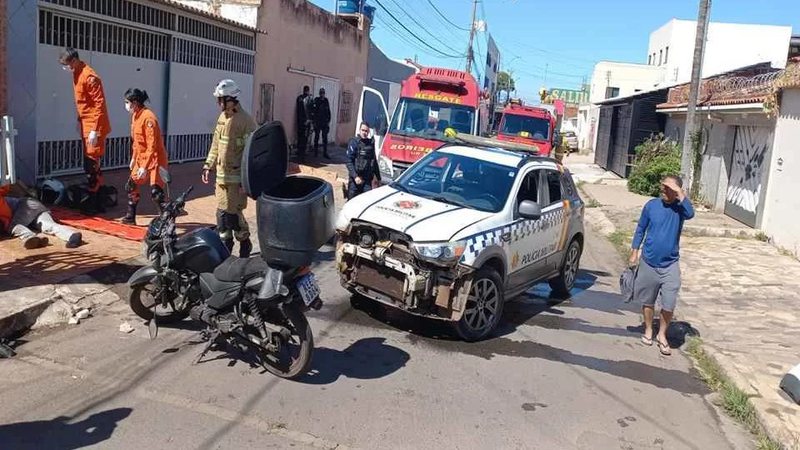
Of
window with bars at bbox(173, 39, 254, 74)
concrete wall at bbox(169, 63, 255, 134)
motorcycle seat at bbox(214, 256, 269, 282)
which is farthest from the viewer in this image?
window with bars at bbox(173, 39, 254, 74)

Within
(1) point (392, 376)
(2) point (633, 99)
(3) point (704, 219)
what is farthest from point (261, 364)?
(2) point (633, 99)

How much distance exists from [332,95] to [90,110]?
16.3 meters

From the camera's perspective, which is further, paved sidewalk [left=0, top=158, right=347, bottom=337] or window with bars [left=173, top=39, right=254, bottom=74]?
window with bars [left=173, top=39, right=254, bottom=74]

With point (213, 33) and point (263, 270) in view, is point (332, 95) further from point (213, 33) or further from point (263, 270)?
point (263, 270)

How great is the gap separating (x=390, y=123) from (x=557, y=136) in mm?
9744

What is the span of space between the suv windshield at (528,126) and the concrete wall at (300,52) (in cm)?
626

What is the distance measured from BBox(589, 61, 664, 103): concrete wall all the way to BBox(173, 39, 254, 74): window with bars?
1750 inches

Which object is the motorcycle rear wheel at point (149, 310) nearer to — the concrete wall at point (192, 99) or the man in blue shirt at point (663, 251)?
the man in blue shirt at point (663, 251)

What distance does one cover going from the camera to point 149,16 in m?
12.4

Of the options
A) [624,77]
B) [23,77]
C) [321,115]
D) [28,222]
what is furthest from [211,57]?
[624,77]

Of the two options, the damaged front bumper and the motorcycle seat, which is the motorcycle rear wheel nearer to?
the motorcycle seat

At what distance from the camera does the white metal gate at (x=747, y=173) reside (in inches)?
592

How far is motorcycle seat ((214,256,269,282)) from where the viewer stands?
508cm

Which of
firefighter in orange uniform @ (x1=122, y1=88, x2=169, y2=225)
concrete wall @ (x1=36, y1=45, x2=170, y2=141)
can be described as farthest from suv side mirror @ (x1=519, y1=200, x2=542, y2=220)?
concrete wall @ (x1=36, y1=45, x2=170, y2=141)
